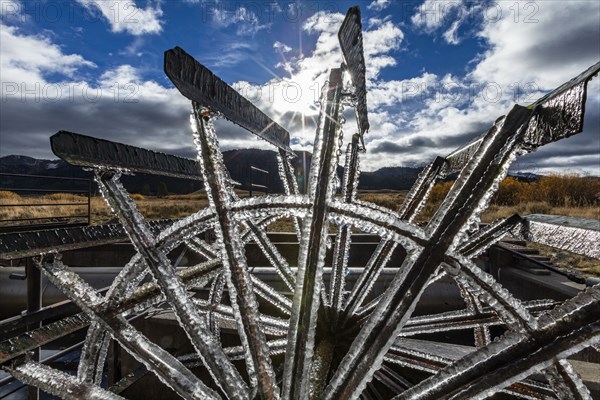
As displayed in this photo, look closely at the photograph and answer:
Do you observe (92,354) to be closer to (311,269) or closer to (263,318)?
(263,318)

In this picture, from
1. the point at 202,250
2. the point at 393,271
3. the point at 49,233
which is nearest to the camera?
the point at 49,233

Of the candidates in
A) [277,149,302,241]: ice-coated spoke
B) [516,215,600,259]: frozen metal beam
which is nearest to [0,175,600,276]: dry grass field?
[277,149,302,241]: ice-coated spoke

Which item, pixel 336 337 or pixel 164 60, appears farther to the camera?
pixel 336 337

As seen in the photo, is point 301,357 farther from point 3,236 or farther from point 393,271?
point 393,271

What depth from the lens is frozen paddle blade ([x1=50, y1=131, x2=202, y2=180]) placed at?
9.04 ft

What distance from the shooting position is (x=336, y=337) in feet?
13.0

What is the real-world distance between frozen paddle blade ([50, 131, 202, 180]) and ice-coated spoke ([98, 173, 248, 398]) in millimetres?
146

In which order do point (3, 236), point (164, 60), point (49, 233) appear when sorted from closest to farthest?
point (164, 60) < point (3, 236) < point (49, 233)

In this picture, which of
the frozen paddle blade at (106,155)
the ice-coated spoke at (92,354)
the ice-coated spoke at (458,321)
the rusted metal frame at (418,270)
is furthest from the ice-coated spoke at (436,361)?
the frozen paddle blade at (106,155)

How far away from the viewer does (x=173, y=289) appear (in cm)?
267

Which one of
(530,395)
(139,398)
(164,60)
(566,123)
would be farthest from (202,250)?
(566,123)

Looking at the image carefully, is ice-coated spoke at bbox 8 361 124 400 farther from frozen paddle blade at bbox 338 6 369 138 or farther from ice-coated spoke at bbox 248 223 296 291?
frozen paddle blade at bbox 338 6 369 138

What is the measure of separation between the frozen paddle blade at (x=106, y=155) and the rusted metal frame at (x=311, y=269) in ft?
5.94

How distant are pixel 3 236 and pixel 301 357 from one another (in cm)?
225
